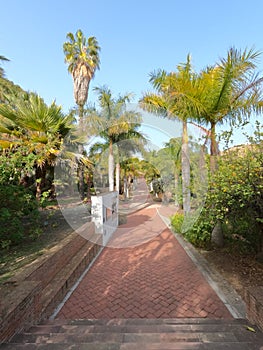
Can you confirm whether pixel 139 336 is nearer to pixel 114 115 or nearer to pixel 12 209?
pixel 12 209

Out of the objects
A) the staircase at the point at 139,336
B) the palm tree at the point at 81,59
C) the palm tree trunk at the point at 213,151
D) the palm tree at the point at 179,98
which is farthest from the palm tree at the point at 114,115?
the staircase at the point at 139,336

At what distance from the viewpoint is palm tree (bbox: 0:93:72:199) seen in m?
5.86

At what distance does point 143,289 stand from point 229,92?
6209 millimetres

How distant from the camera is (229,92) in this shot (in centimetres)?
613

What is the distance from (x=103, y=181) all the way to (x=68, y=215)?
12288 mm

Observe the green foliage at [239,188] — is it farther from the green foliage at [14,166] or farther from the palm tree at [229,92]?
the green foliage at [14,166]

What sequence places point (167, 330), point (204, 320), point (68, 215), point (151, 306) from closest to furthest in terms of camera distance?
1. point (167, 330)
2. point (204, 320)
3. point (151, 306)
4. point (68, 215)

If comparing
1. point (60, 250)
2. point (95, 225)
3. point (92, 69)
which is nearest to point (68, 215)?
point (95, 225)

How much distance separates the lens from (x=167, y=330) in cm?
254

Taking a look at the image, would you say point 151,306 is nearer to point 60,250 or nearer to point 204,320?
point 204,320

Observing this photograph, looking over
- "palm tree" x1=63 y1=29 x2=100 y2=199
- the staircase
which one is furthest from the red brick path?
"palm tree" x1=63 y1=29 x2=100 y2=199

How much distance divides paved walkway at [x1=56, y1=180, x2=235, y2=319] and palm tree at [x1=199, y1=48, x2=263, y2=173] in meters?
3.09

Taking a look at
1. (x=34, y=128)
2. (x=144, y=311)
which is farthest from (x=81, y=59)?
(x=144, y=311)

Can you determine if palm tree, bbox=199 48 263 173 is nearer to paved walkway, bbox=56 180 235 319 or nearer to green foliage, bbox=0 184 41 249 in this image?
paved walkway, bbox=56 180 235 319
